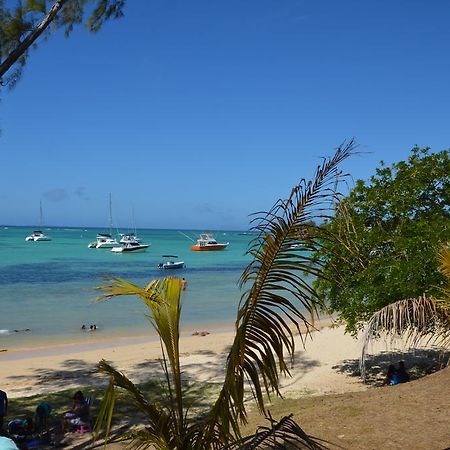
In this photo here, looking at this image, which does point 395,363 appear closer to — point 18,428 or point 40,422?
point 40,422

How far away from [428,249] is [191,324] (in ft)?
50.9

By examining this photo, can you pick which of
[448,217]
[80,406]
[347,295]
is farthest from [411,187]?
[80,406]

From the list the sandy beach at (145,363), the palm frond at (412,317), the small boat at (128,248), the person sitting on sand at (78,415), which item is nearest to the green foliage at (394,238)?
the palm frond at (412,317)

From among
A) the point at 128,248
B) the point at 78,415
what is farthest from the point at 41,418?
the point at 128,248

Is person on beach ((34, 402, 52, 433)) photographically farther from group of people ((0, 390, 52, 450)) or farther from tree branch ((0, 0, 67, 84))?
tree branch ((0, 0, 67, 84))

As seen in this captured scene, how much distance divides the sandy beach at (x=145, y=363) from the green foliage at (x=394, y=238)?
2169 mm

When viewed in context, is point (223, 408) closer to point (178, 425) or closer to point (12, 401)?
point (178, 425)

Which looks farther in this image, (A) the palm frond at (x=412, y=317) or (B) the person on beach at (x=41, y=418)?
(B) the person on beach at (x=41, y=418)

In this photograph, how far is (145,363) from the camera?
15.0 m

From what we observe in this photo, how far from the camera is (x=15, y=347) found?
18203 mm

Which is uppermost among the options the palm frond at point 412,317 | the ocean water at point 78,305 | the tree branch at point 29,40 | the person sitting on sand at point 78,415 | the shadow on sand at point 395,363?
the tree branch at point 29,40

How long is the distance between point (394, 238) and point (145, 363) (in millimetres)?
8357

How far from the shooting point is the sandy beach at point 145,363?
40.5 ft

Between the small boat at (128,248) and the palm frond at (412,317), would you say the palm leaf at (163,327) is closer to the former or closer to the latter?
the palm frond at (412,317)
